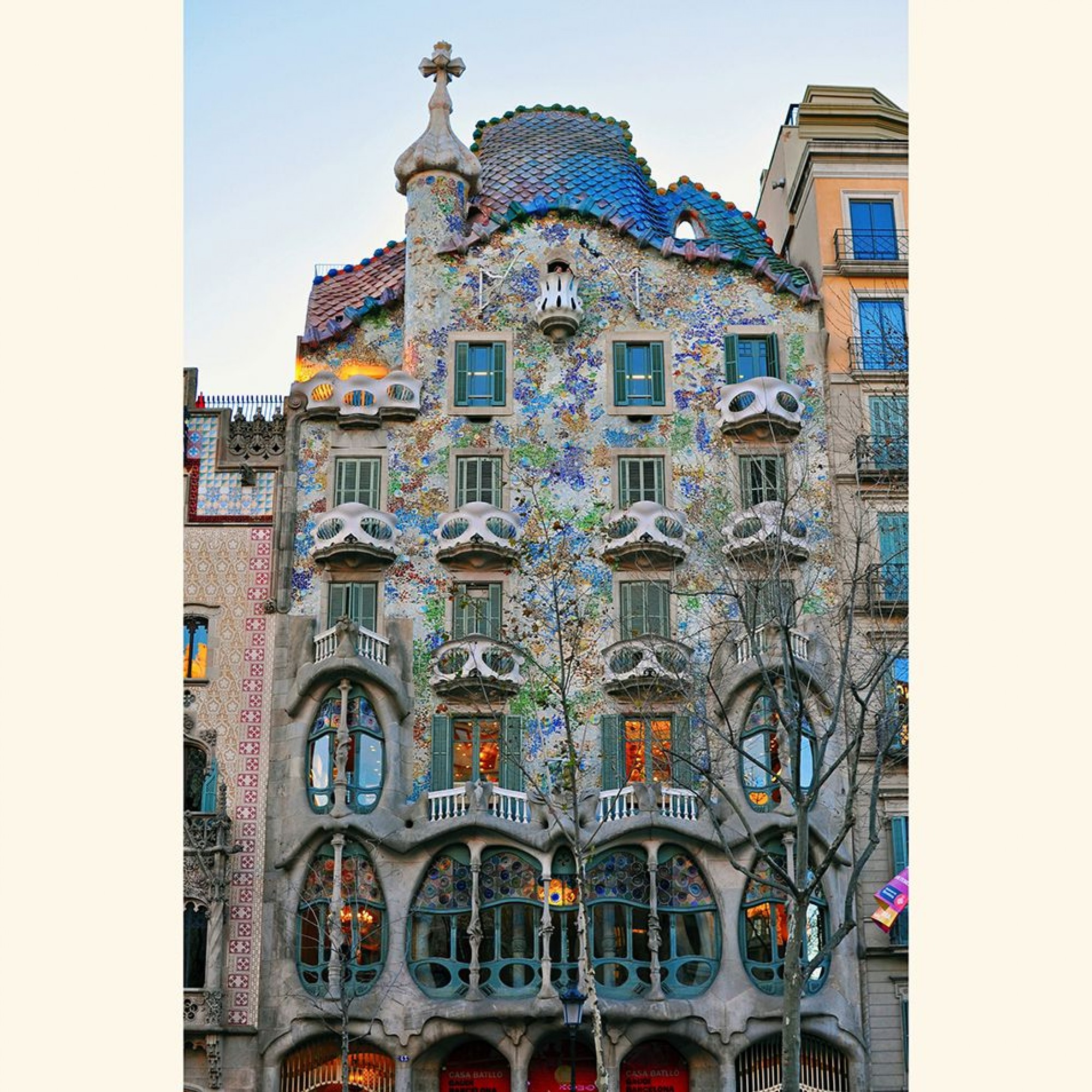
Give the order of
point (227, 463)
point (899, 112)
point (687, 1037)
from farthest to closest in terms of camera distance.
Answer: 1. point (899, 112)
2. point (227, 463)
3. point (687, 1037)

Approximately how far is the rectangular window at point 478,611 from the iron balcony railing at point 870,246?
31.6 feet

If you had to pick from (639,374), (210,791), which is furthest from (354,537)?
(639,374)

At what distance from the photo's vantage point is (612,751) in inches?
1081

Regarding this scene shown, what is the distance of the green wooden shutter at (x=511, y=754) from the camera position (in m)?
27.4

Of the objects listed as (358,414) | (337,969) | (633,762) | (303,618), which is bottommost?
(337,969)

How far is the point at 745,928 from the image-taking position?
26.1 meters

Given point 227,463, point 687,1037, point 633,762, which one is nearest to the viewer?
point 687,1037

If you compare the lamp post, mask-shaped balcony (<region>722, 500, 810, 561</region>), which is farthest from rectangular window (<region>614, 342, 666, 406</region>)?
the lamp post

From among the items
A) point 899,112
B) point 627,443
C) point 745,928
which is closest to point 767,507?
point 627,443

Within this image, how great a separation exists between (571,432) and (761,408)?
3.61 metres

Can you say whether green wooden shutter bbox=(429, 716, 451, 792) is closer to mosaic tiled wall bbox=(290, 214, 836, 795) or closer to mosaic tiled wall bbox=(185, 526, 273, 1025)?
mosaic tiled wall bbox=(290, 214, 836, 795)

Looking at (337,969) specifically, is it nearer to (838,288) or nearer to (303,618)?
(303,618)

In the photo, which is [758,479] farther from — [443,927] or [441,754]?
[443,927]

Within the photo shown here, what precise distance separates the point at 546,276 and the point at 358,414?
4540 mm
